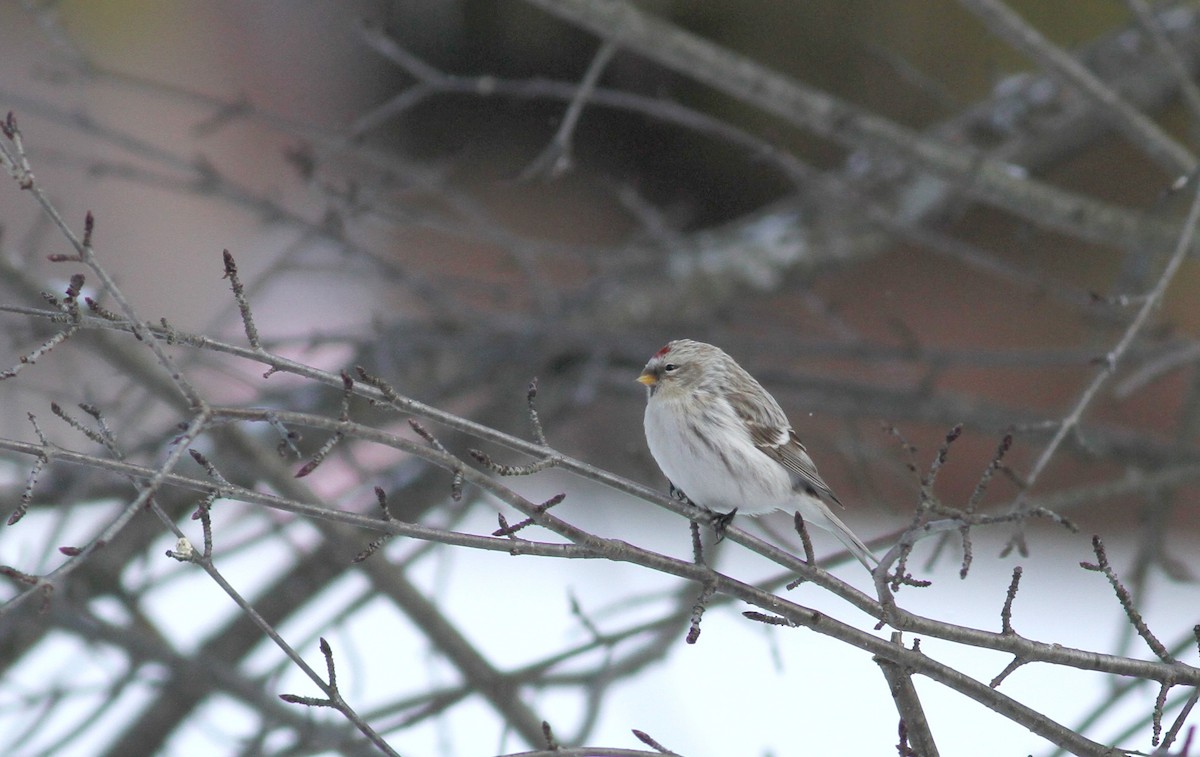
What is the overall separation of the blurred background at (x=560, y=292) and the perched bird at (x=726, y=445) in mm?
225

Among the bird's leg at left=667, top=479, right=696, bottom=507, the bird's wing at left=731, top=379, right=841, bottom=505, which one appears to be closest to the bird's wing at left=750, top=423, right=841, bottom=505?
the bird's wing at left=731, top=379, right=841, bottom=505

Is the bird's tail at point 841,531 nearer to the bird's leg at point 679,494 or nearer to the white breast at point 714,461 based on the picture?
the white breast at point 714,461

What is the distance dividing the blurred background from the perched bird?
225 mm

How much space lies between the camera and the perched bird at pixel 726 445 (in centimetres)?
175

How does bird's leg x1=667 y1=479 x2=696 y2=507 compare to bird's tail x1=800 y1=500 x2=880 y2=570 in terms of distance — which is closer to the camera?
bird's tail x1=800 y1=500 x2=880 y2=570

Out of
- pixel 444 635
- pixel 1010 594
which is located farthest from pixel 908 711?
pixel 444 635

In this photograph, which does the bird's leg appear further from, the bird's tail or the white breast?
the bird's tail

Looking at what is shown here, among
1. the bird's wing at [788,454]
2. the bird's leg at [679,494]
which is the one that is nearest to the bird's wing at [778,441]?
the bird's wing at [788,454]

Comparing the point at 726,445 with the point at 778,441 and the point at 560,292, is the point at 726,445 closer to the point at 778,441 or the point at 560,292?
the point at 778,441

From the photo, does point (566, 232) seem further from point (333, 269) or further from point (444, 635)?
point (444, 635)

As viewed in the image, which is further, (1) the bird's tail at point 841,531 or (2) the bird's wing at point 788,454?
(2) the bird's wing at point 788,454

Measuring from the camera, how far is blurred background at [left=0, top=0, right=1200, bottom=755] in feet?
7.44

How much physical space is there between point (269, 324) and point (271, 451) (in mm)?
1204

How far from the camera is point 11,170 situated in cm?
93
